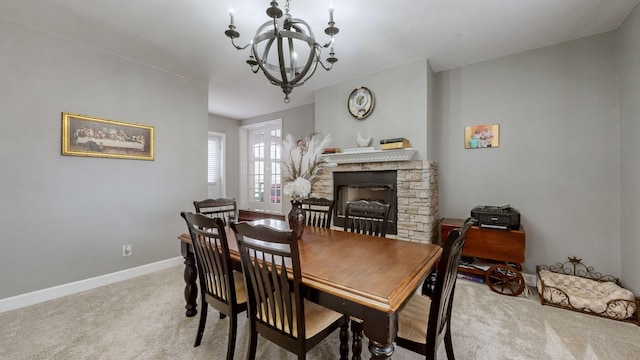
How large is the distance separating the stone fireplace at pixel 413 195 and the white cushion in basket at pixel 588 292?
1.13m

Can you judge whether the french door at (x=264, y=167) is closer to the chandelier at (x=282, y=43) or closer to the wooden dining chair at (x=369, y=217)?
the wooden dining chair at (x=369, y=217)

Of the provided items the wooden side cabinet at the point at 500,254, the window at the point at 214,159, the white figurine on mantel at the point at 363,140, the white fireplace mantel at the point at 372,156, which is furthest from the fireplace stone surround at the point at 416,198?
the window at the point at 214,159

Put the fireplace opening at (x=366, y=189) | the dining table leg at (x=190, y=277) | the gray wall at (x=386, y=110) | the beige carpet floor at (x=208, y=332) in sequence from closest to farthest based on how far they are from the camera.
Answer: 1. the beige carpet floor at (x=208, y=332)
2. the dining table leg at (x=190, y=277)
3. the gray wall at (x=386, y=110)
4. the fireplace opening at (x=366, y=189)

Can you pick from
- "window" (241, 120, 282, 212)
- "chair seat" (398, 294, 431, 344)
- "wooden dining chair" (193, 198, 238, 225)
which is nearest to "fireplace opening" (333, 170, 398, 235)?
"wooden dining chair" (193, 198, 238, 225)

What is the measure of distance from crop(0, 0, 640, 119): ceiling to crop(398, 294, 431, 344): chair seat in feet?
7.40

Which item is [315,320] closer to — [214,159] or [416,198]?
[416,198]

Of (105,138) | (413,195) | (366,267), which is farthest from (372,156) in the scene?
(105,138)

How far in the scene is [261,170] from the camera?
5.81 m

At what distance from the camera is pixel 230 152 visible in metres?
5.84

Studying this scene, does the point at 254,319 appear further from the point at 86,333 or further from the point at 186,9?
the point at 186,9

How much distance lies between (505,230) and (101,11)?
4.27 meters

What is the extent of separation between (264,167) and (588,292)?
5211 mm

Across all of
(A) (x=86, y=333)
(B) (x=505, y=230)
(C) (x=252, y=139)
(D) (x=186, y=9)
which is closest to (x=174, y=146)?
(D) (x=186, y=9)

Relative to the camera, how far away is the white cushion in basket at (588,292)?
2.13 metres
